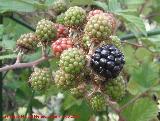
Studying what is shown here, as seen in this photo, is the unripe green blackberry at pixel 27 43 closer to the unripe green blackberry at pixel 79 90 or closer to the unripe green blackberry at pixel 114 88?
the unripe green blackberry at pixel 79 90

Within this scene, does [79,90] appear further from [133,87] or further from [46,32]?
[133,87]

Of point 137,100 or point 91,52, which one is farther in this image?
point 137,100

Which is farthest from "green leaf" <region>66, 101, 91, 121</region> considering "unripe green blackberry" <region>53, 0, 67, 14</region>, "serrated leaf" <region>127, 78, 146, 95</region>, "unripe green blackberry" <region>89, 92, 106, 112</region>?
"unripe green blackberry" <region>89, 92, 106, 112</region>

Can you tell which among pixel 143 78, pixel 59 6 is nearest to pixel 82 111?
pixel 143 78

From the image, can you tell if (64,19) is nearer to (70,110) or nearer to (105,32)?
(105,32)

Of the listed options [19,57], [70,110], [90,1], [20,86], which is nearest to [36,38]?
[19,57]

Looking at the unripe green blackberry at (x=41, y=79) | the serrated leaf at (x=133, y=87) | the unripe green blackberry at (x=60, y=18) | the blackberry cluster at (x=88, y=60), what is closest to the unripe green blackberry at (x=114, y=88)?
the blackberry cluster at (x=88, y=60)
